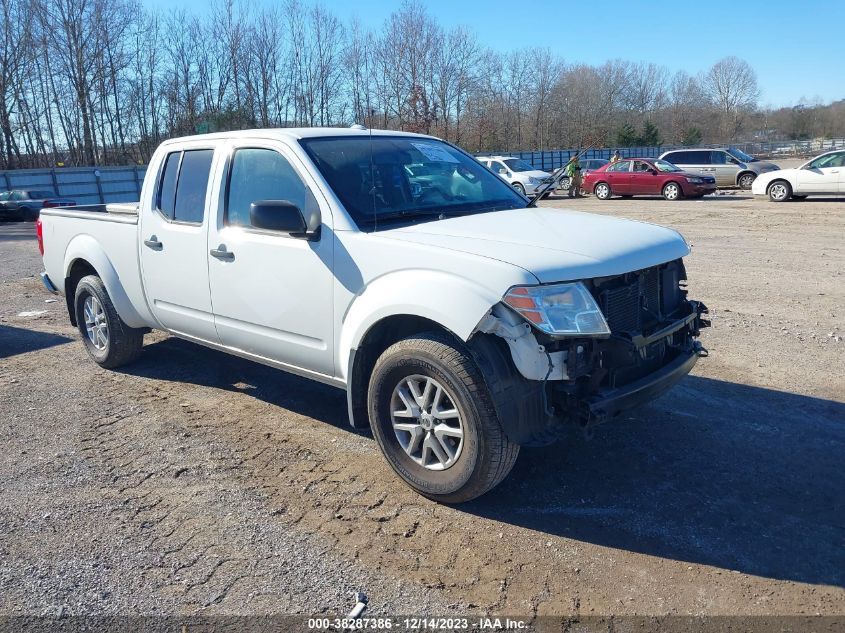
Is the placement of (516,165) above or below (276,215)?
above

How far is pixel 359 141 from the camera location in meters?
4.86

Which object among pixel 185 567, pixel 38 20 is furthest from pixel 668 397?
pixel 38 20

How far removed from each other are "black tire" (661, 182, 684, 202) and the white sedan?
9.59ft

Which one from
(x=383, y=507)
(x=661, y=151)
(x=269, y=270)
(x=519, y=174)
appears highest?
(x=661, y=151)

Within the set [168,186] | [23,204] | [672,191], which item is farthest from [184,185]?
[23,204]

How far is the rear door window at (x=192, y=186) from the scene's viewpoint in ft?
16.8

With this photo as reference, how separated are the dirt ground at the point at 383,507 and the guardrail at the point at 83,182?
31.2 meters

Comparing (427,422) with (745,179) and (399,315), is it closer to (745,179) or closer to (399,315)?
(399,315)

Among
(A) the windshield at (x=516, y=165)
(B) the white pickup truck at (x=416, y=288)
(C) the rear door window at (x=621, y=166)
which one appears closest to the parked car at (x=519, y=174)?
(A) the windshield at (x=516, y=165)

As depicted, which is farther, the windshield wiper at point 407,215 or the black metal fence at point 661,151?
the black metal fence at point 661,151

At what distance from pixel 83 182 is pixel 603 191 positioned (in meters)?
25.2

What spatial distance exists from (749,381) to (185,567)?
4.45 metres

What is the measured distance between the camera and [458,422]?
3.72 m

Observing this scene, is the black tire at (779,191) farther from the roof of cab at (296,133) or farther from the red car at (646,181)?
the roof of cab at (296,133)
